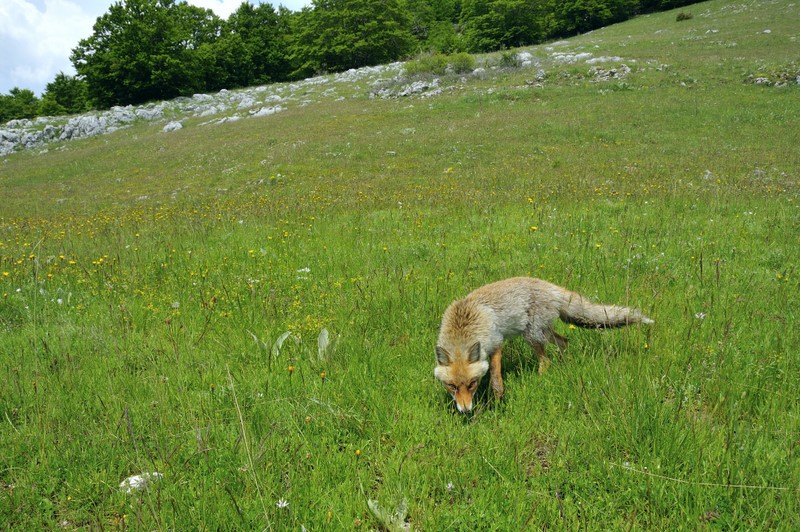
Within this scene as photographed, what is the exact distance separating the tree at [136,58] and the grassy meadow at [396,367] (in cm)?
6534

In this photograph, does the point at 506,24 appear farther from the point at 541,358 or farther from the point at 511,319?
the point at 541,358

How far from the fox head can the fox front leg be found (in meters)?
0.24

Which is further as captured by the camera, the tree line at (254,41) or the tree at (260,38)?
the tree at (260,38)

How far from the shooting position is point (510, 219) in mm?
10383

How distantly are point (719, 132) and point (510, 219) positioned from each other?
20.0m

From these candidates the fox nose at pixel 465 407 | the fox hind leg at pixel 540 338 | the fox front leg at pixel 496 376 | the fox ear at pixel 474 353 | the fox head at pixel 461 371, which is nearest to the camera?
the fox nose at pixel 465 407

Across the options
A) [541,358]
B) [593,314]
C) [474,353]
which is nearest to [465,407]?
[474,353]

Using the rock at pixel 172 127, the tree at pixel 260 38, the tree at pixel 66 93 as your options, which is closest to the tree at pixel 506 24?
the tree at pixel 260 38

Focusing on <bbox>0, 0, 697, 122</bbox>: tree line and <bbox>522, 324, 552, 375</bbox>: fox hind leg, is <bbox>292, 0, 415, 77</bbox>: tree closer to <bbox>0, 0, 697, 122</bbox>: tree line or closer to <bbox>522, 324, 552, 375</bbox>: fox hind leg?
<bbox>0, 0, 697, 122</bbox>: tree line

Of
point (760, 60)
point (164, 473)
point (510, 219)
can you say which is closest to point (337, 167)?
point (510, 219)

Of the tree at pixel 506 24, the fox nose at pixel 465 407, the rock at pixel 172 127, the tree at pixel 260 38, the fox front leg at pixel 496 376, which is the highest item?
the tree at pixel 260 38

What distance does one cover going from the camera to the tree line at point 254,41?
68750 millimetres

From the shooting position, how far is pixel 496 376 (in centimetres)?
427

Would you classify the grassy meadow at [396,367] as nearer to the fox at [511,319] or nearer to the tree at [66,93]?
the fox at [511,319]
